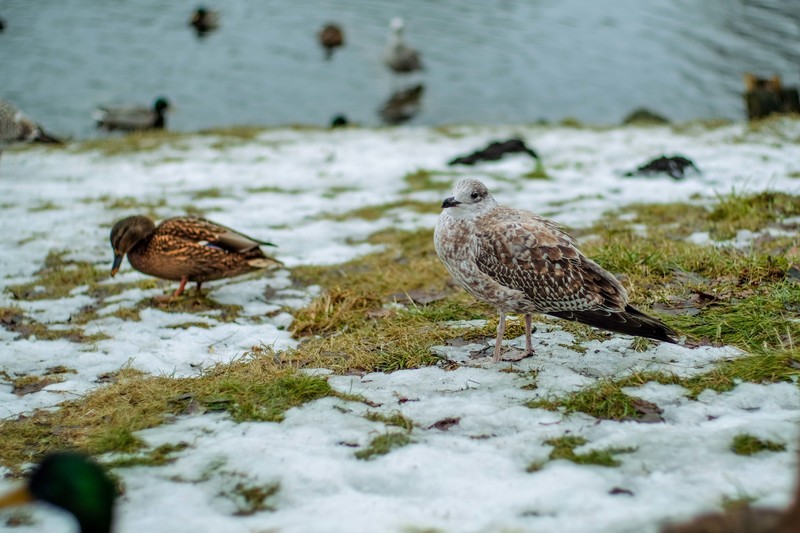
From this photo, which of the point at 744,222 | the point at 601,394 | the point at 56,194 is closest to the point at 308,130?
the point at 56,194

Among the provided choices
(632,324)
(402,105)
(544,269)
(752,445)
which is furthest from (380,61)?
(752,445)

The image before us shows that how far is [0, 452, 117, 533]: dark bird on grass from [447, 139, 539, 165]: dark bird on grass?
10.0m

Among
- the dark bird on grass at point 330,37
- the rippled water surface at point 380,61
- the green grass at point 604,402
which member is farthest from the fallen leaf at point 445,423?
the dark bird on grass at point 330,37

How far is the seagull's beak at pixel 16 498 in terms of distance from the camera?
2.63m

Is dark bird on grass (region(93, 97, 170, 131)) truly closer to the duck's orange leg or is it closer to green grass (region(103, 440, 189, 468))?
the duck's orange leg

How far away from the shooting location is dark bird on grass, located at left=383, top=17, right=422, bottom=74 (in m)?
24.8

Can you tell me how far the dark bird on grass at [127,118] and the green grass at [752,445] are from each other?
686 inches

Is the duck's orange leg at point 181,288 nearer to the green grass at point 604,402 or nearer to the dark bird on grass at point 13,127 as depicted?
the green grass at point 604,402

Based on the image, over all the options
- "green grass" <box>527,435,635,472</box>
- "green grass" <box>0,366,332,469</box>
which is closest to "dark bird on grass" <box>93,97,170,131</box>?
"green grass" <box>0,366,332,469</box>

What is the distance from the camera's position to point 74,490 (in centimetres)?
275

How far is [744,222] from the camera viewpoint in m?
7.98

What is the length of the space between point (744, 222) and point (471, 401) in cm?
486

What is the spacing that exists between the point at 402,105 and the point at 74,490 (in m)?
19.8

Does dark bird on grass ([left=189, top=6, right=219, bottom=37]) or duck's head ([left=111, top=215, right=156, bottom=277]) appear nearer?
duck's head ([left=111, top=215, right=156, bottom=277])
